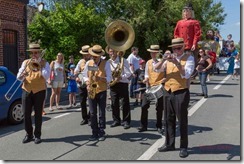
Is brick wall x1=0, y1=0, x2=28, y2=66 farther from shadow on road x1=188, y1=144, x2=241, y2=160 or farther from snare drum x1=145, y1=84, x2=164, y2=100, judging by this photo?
shadow on road x1=188, y1=144, x2=241, y2=160

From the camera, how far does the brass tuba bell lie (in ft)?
24.7

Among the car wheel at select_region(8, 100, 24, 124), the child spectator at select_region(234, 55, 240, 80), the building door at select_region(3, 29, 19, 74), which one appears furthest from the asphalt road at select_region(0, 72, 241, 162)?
the child spectator at select_region(234, 55, 240, 80)

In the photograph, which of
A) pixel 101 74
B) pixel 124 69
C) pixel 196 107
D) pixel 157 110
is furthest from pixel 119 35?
pixel 196 107

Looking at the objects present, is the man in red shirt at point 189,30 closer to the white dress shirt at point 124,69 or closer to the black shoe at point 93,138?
the white dress shirt at point 124,69

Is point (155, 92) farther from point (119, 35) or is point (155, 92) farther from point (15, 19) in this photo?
point (15, 19)

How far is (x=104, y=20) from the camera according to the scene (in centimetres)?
2122

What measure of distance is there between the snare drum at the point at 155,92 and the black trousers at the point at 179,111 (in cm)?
82

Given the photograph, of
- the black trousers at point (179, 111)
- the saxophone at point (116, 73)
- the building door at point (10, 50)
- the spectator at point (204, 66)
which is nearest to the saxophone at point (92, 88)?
the saxophone at point (116, 73)

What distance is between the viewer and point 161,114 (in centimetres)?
747

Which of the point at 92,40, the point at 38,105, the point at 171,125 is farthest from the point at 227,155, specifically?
the point at 92,40

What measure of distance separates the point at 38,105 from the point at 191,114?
4277 millimetres

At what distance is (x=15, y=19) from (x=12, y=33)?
0.62 m

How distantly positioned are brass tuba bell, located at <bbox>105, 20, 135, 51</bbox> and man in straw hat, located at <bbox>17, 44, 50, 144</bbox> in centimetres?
155

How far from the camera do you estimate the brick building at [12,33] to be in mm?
14531
